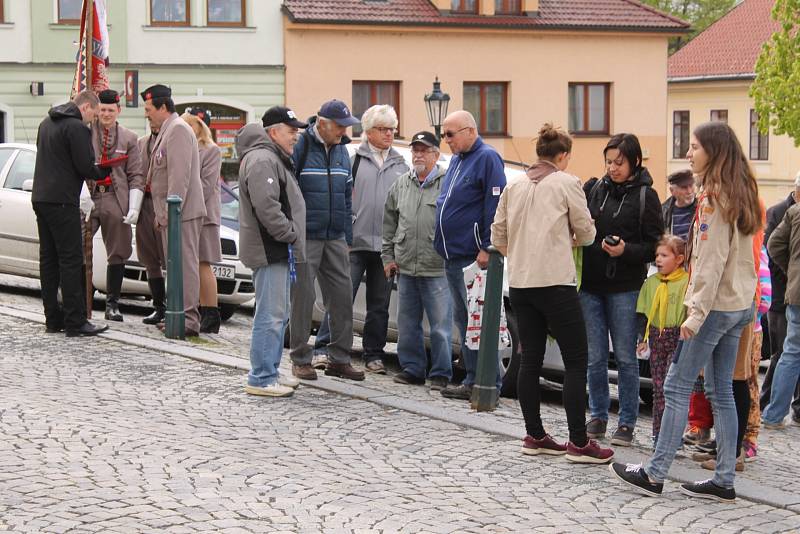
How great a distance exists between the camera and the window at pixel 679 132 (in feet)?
185

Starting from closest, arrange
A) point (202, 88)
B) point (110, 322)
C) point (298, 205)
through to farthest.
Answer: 1. point (298, 205)
2. point (110, 322)
3. point (202, 88)

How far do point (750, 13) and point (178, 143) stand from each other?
4860 centimetres

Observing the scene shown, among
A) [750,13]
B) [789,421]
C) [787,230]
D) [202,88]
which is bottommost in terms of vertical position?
[789,421]

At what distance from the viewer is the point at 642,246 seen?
800 centimetres

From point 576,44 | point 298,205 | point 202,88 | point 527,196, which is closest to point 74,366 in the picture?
point 298,205

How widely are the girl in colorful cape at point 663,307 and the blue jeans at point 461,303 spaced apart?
1.59 meters

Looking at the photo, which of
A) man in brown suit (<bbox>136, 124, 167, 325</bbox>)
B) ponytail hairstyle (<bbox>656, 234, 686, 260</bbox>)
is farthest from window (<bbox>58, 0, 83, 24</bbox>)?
ponytail hairstyle (<bbox>656, 234, 686, 260</bbox>)

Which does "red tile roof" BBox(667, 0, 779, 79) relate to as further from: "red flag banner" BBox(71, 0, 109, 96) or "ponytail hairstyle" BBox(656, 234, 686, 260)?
"ponytail hairstyle" BBox(656, 234, 686, 260)

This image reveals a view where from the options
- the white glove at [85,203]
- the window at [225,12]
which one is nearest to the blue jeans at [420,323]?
the white glove at [85,203]

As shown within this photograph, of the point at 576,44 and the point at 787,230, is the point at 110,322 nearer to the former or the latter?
the point at 787,230

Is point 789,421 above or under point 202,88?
under

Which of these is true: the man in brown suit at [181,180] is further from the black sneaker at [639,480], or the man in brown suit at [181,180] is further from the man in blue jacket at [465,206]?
the black sneaker at [639,480]

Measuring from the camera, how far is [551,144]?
7605 millimetres

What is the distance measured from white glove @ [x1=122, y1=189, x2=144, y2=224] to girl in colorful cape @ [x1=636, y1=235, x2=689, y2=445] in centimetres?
522
